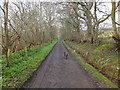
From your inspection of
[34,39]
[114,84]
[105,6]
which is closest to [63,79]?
[114,84]

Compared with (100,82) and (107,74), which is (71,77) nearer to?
(100,82)

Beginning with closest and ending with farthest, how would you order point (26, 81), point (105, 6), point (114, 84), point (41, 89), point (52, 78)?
1. point (41, 89)
2. point (114, 84)
3. point (26, 81)
4. point (52, 78)
5. point (105, 6)

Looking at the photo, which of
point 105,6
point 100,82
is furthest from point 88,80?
point 105,6

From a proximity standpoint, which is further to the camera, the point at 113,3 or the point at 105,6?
the point at 105,6

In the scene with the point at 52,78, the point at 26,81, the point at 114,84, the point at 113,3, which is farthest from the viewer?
the point at 113,3

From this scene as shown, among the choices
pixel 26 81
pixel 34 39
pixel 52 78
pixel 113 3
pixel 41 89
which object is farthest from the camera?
pixel 34 39

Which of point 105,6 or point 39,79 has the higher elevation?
point 105,6

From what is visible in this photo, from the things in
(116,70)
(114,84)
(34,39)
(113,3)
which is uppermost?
(113,3)

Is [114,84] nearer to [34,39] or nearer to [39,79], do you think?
[39,79]

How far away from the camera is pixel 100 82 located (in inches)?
233

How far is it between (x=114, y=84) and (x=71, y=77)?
7.68ft

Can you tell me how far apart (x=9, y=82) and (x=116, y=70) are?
6227 millimetres

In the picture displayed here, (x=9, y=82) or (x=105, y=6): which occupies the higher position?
(x=105, y=6)

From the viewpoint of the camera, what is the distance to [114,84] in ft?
18.8
